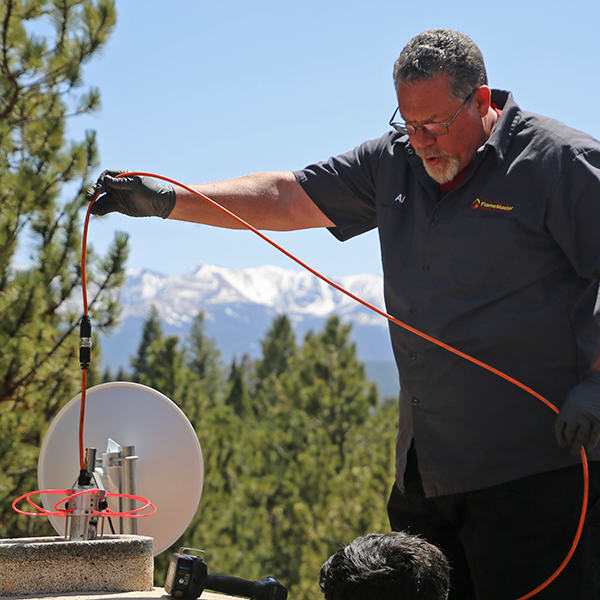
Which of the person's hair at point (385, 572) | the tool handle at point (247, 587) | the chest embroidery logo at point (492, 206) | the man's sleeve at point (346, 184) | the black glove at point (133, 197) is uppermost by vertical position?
the man's sleeve at point (346, 184)

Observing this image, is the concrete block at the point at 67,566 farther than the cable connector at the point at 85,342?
No

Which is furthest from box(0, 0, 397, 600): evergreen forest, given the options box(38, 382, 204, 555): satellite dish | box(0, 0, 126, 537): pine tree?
box(38, 382, 204, 555): satellite dish

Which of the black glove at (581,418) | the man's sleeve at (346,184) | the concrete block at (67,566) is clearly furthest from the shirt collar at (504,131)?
the concrete block at (67,566)

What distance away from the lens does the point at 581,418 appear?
1.77 metres

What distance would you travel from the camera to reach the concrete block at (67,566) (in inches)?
72.9

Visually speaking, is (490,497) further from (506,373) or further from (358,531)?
(358,531)

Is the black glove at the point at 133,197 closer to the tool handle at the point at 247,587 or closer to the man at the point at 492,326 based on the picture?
the man at the point at 492,326

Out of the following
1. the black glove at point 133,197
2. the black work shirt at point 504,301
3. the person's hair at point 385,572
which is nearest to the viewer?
the person's hair at point 385,572

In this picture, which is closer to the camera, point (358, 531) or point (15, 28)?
point (15, 28)

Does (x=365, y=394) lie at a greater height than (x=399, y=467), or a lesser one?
greater

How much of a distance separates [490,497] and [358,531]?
19.1 m

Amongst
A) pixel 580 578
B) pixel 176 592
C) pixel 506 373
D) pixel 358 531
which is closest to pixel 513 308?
pixel 506 373

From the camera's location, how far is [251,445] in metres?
28.0

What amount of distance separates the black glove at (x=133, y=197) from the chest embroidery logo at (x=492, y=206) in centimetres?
96
